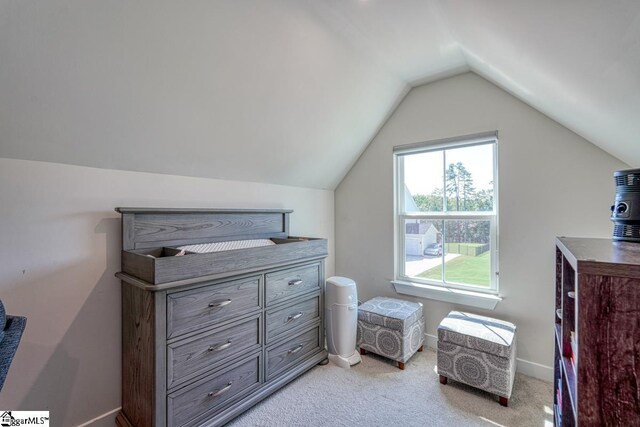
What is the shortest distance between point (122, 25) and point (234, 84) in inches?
24.5

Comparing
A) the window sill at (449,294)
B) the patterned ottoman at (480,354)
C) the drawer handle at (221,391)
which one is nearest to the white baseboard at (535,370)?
the patterned ottoman at (480,354)

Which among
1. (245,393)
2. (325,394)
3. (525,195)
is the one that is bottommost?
(325,394)

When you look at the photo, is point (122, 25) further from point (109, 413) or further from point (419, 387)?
point (419, 387)

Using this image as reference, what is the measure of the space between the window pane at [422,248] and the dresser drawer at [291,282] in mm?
1073

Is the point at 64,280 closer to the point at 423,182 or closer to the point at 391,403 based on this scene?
the point at 391,403

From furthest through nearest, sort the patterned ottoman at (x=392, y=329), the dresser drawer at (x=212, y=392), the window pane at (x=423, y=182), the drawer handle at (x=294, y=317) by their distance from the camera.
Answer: the window pane at (x=423, y=182) → the patterned ottoman at (x=392, y=329) → the drawer handle at (x=294, y=317) → the dresser drawer at (x=212, y=392)

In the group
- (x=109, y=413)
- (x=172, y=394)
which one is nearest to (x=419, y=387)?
(x=172, y=394)

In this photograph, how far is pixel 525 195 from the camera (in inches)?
89.0

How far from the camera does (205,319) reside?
166cm

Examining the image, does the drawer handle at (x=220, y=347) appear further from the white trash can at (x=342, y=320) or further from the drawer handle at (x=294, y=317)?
the white trash can at (x=342, y=320)

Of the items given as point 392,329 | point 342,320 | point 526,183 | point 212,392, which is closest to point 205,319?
point 212,392

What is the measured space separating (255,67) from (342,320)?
1998mm

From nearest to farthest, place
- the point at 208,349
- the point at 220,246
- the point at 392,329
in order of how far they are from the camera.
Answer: the point at 208,349 < the point at 220,246 < the point at 392,329

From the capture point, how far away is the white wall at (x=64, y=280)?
4.72ft
